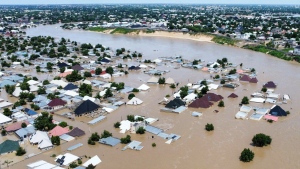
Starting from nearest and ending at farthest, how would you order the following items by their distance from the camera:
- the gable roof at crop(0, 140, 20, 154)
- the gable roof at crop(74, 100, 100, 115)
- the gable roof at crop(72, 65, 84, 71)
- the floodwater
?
1. the floodwater
2. the gable roof at crop(0, 140, 20, 154)
3. the gable roof at crop(74, 100, 100, 115)
4. the gable roof at crop(72, 65, 84, 71)

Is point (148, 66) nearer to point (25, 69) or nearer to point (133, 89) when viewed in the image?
point (133, 89)

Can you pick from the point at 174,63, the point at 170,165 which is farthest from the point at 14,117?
the point at 174,63

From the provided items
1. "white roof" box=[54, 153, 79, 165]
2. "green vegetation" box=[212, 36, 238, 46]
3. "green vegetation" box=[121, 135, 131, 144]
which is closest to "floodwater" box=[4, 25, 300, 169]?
"green vegetation" box=[121, 135, 131, 144]

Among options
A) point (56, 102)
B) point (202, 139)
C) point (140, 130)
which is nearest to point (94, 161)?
point (140, 130)

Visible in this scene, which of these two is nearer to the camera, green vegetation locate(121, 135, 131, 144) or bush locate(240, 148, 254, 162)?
bush locate(240, 148, 254, 162)

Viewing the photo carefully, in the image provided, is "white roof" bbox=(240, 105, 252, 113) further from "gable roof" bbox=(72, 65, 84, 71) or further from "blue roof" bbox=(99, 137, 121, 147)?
"gable roof" bbox=(72, 65, 84, 71)

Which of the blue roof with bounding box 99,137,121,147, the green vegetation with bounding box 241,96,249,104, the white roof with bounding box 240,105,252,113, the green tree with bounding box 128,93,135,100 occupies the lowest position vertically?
the blue roof with bounding box 99,137,121,147

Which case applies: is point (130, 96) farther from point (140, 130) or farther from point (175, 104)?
point (140, 130)
